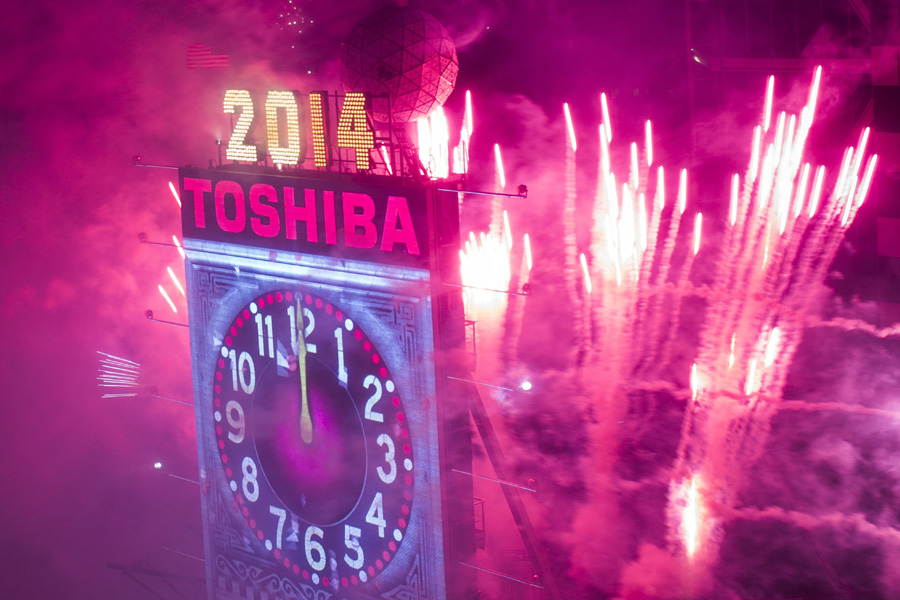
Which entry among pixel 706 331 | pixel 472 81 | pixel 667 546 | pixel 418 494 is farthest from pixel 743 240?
pixel 418 494

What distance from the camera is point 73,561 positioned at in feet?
41.1

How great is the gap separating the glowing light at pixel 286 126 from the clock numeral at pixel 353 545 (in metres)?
3.21

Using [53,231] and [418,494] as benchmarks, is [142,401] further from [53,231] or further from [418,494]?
[418,494]

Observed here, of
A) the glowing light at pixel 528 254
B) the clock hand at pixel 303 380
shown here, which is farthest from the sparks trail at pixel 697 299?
the clock hand at pixel 303 380

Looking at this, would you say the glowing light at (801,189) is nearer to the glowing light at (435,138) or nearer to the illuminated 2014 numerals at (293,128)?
the glowing light at (435,138)

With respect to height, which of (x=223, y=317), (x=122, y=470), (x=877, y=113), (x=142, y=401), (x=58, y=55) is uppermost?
(x=58, y=55)

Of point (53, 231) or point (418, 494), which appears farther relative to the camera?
point (53, 231)

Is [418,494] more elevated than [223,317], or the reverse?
[223,317]

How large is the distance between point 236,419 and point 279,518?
985 mm

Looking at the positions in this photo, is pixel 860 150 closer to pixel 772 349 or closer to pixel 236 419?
pixel 772 349

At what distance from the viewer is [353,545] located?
308 inches

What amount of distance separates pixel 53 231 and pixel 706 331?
10261 millimetres

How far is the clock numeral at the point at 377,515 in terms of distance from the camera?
761cm

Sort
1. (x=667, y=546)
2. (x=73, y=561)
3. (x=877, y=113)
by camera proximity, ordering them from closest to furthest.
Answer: (x=667, y=546) < (x=73, y=561) < (x=877, y=113)
